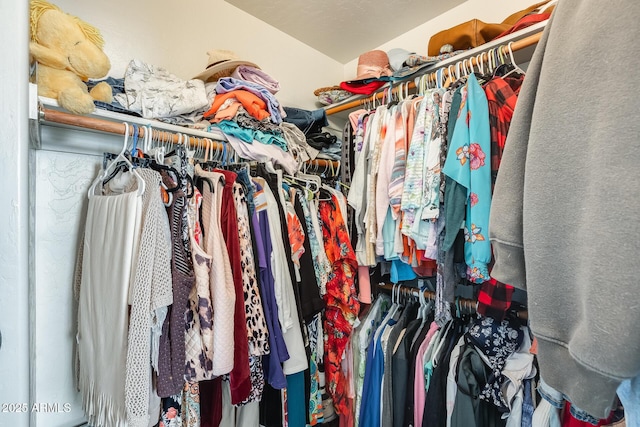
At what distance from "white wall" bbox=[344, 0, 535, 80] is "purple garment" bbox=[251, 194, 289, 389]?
136 centimetres

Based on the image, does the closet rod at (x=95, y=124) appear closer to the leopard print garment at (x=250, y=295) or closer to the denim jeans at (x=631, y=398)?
the leopard print garment at (x=250, y=295)

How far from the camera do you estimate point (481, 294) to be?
0.95 meters

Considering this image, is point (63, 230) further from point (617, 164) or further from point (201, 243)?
point (617, 164)

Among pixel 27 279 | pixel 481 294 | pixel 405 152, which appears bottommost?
pixel 481 294

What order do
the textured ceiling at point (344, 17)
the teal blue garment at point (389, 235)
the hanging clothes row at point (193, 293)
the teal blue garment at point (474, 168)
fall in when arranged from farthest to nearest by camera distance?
the textured ceiling at point (344, 17) < the teal blue garment at point (389, 235) < the teal blue garment at point (474, 168) < the hanging clothes row at point (193, 293)

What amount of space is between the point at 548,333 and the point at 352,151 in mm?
1059

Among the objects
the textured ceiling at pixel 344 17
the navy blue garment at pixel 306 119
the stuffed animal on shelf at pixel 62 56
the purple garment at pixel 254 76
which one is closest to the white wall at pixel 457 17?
the textured ceiling at pixel 344 17

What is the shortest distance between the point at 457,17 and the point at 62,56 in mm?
1641

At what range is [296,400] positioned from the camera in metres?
1.17

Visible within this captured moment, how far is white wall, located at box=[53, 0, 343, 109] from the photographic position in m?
1.15

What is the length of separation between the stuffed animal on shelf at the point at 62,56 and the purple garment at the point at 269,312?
57 cm

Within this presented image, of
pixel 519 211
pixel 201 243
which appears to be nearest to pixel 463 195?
pixel 519 211

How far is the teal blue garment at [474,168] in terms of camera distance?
85 cm

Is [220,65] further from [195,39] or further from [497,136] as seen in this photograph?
[497,136]
